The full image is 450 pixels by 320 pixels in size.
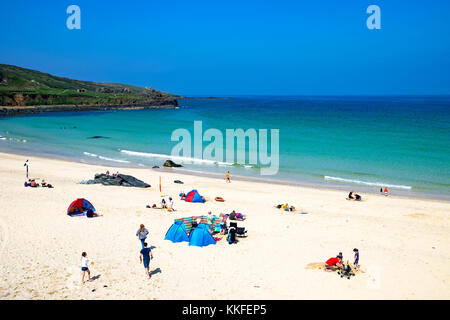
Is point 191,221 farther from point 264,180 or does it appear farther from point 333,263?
point 264,180

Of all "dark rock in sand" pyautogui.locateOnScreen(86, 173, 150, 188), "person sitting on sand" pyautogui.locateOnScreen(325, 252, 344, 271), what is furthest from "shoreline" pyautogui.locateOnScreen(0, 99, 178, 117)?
"person sitting on sand" pyautogui.locateOnScreen(325, 252, 344, 271)

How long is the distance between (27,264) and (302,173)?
23724 mm

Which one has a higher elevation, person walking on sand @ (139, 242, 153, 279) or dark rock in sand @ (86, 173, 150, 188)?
dark rock in sand @ (86, 173, 150, 188)

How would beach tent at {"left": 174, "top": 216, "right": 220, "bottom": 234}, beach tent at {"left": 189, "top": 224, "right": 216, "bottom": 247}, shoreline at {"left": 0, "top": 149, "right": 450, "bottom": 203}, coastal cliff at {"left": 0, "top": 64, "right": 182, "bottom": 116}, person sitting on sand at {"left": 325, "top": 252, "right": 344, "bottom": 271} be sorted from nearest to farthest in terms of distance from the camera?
person sitting on sand at {"left": 325, "top": 252, "right": 344, "bottom": 271} → beach tent at {"left": 189, "top": 224, "right": 216, "bottom": 247} → beach tent at {"left": 174, "top": 216, "right": 220, "bottom": 234} → shoreline at {"left": 0, "top": 149, "right": 450, "bottom": 203} → coastal cliff at {"left": 0, "top": 64, "right": 182, "bottom": 116}

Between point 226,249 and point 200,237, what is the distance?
43.2 inches

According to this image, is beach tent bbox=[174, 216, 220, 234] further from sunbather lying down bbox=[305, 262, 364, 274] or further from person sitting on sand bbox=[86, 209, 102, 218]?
person sitting on sand bbox=[86, 209, 102, 218]

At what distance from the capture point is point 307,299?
382 inches

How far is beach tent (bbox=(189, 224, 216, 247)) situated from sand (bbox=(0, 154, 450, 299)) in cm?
25

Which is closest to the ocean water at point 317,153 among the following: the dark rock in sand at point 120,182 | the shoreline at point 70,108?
the dark rock in sand at point 120,182

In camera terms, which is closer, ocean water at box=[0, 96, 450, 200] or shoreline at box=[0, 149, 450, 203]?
shoreline at box=[0, 149, 450, 203]

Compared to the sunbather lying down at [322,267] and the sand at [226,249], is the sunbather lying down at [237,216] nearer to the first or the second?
the sand at [226,249]

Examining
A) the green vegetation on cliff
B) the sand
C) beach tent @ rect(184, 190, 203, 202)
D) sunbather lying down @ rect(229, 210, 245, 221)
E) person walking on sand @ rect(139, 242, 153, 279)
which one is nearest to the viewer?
the sand

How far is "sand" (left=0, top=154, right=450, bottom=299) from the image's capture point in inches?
400
